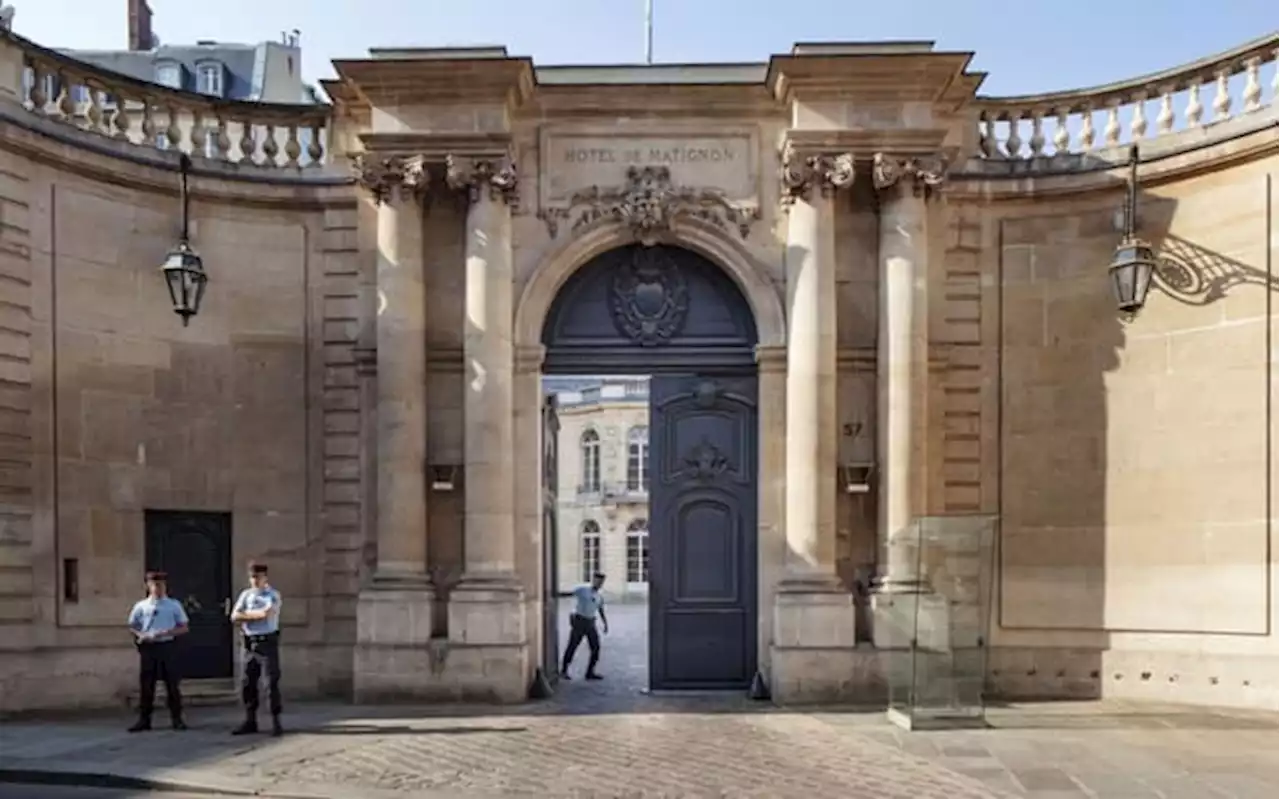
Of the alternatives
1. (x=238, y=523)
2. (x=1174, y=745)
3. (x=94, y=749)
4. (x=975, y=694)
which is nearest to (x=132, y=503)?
(x=238, y=523)

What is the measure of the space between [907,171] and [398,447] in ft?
18.9

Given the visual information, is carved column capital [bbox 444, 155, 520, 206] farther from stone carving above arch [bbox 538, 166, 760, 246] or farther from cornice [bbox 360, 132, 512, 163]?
stone carving above arch [bbox 538, 166, 760, 246]

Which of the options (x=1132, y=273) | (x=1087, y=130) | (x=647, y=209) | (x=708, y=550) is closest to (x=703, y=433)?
(x=708, y=550)

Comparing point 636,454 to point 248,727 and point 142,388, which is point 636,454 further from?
point 248,727

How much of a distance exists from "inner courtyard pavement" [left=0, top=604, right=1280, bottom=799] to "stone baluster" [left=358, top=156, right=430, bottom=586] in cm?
164

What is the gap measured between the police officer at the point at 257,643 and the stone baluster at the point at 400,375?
4.96ft

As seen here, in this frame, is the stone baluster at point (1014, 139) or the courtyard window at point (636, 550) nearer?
the stone baluster at point (1014, 139)

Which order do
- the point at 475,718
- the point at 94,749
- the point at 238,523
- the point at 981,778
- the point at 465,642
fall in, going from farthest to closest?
the point at 238,523, the point at 465,642, the point at 475,718, the point at 94,749, the point at 981,778

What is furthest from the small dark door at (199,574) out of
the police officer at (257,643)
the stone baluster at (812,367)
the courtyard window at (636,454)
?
the courtyard window at (636,454)

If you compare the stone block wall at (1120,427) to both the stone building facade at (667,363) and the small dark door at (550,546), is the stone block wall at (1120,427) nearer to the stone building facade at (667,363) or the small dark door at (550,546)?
the stone building facade at (667,363)

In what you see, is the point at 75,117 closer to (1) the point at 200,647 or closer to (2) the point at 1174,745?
(1) the point at 200,647

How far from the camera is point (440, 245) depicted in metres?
12.5

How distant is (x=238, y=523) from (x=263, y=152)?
4099 mm

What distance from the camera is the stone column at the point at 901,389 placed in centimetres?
1176
